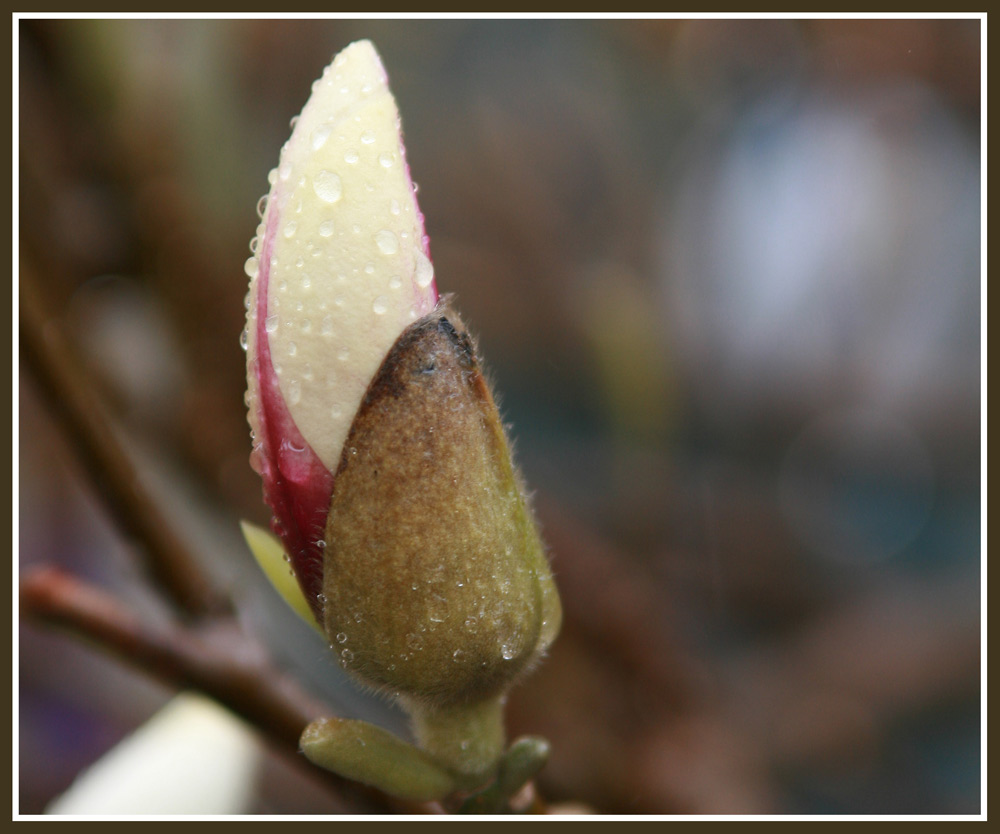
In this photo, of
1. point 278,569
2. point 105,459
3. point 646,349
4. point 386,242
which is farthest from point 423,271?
point 646,349

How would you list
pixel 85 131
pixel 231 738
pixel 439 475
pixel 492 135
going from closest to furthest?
pixel 439 475 < pixel 231 738 < pixel 85 131 < pixel 492 135

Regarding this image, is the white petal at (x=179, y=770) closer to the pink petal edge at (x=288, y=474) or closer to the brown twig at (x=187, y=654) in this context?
the brown twig at (x=187, y=654)

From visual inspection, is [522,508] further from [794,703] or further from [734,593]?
[734,593]

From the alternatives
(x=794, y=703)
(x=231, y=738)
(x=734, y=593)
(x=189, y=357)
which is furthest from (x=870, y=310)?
(x=231, y=738)

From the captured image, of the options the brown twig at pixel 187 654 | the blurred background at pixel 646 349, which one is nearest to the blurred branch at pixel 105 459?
the brown twig at pixel 187 654

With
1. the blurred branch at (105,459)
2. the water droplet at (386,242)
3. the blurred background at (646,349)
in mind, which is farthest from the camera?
the blurred background at (646,349)
